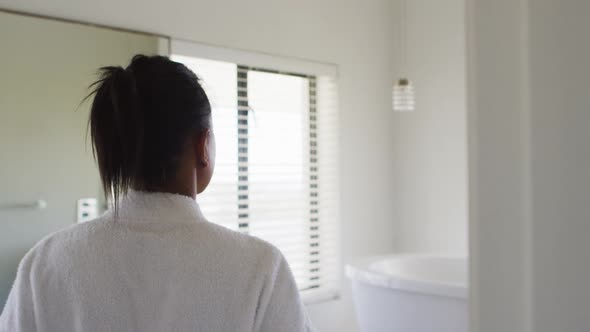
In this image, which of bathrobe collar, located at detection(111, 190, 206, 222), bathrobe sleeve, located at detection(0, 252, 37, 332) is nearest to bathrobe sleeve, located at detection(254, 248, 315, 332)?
bathrobe collar, located at detection(111, 190, 206, 222)

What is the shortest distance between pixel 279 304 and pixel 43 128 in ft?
4.60

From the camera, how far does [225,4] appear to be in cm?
239

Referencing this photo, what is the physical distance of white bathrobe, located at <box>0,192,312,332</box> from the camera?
2.51 ft

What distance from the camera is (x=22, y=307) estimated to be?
2.56 feet

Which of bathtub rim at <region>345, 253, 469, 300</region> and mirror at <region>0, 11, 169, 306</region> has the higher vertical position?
mirror at <region>0, 11, 169, 306</region>

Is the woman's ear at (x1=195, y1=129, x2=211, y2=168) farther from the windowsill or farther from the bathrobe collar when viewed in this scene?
the windowsill

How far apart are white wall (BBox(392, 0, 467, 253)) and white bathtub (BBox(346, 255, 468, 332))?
0.49 metres

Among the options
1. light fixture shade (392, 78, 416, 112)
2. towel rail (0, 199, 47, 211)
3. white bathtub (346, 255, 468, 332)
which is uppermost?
light fixture shade (392, 78, 416, 112)

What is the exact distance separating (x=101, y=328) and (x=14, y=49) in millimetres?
1385

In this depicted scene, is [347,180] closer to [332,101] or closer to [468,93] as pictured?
[332,101]

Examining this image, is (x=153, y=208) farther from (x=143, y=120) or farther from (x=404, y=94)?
(x=404, y=94)

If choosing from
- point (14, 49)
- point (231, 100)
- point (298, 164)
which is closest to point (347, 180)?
point (298, 164)

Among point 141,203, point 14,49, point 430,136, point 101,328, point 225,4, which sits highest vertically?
point 225,4

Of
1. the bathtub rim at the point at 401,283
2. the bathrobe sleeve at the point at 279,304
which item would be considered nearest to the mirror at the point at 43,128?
the bathtub rim at the point at 401,283
